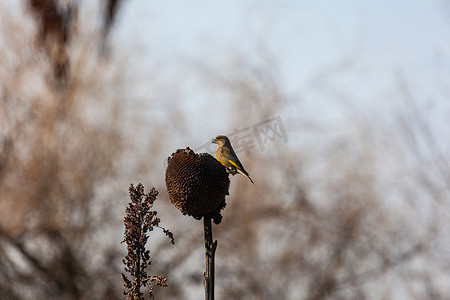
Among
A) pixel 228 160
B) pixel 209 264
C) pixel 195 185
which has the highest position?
pixel 228 160

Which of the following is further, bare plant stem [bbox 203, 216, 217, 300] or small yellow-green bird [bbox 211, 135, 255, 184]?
small yellow-green bird [bbox 211, 135, 255, 184]

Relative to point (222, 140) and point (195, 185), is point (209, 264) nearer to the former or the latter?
point (195, 185)

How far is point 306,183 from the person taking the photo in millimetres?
6988

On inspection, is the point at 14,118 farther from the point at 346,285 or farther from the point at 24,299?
the point at 346,285

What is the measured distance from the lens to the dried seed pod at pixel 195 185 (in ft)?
4.32

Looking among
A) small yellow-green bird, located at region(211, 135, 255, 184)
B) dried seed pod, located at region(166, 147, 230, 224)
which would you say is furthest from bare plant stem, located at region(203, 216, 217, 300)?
small yellow-green bird, located at region(211, 135, 255, 184)

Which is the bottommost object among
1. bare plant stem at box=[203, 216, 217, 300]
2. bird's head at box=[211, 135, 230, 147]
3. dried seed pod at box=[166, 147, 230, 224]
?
bare plant stem at box=[203, 216, 217, 300]

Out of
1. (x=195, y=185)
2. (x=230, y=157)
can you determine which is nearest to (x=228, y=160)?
(x=230, y=157)

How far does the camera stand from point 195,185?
1315 millimetres

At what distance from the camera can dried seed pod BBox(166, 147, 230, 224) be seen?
1316 millimetres

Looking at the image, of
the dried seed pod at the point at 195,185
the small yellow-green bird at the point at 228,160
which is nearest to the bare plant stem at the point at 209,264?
the dried seed pod at the point at 195,185

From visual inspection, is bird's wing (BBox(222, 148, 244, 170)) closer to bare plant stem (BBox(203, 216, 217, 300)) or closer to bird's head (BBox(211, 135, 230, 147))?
bird's head (BBox(211, 135, 230, 147))

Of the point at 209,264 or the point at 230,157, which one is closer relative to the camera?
the point at 209,264

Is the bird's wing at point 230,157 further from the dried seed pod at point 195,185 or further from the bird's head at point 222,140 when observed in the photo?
the dried seed pod at point 195,185
